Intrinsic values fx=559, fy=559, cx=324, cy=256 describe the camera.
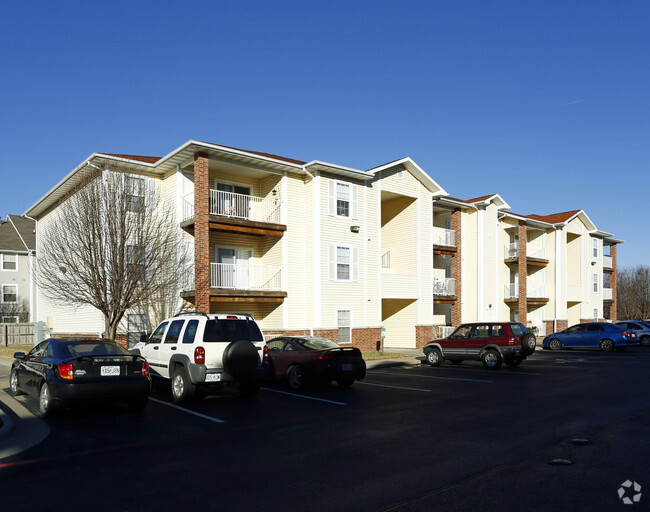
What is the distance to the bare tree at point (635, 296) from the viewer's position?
7519 centimetres

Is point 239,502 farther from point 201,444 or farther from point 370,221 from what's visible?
point 370,221

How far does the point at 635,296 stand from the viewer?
7769 centimetres

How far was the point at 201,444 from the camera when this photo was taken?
8227 mm

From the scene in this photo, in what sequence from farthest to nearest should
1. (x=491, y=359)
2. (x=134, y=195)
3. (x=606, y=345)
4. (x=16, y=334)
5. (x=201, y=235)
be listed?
(x=16, y=334)
(x=606, y=345)
(x=201, y=235)
(x=134, y=195)
(x=491, y=359)

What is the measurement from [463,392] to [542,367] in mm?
7908

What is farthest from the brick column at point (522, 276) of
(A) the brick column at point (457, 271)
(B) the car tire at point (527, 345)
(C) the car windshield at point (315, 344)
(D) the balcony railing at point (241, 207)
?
(C) the car windshield at point (315, 344)

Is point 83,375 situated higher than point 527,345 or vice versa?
point 83,375

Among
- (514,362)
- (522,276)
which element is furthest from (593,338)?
(514,362)

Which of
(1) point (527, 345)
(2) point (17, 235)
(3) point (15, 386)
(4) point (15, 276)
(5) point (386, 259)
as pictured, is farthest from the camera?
(2) point (17, 235)

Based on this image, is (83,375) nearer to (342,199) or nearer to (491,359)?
(491,359)

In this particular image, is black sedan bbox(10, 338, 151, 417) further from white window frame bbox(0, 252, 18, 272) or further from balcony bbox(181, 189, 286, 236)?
white window frame bbox(0, 252, 18, 272)

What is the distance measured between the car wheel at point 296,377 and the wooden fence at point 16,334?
25.0 metres

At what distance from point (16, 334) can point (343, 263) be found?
20.7m

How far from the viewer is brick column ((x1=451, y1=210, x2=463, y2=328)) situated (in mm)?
34156
